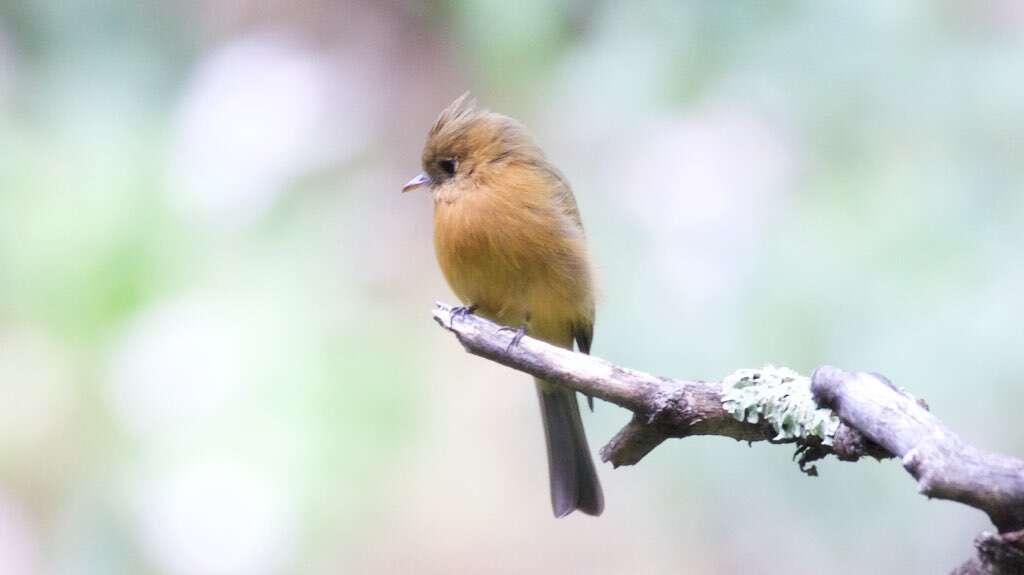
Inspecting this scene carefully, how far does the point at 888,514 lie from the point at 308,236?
1.90m

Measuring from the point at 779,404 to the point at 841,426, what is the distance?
115mm

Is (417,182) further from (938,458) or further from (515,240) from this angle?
(938,458)

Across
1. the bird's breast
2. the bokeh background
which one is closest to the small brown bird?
the bird's breast

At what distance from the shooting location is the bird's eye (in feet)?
9.69

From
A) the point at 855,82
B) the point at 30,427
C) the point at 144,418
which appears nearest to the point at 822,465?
the point at 855,82

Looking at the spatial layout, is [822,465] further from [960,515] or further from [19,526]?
[19,526]

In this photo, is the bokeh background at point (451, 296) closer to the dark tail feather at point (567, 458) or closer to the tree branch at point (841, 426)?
the dark tail feather at point (567, 458)

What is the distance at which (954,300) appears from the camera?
2.94 m

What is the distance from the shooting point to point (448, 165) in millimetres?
2961

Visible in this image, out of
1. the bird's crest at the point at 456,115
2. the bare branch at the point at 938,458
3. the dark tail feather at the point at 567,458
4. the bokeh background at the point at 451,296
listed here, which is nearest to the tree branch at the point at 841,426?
the bare branch at the point at 938,458

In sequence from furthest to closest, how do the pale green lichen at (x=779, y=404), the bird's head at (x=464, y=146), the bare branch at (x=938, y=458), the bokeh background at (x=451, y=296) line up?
the bokeh background at (x=451, y=296) → the bird's head at (x=464, y=146) → the pale green lichen at (x=779, y=404) → the bare branch at (x=938, y=458)

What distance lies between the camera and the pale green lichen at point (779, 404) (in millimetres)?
1846

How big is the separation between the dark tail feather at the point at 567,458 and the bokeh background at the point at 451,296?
13cm

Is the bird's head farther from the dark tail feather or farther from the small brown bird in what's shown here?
the dark tail feather
